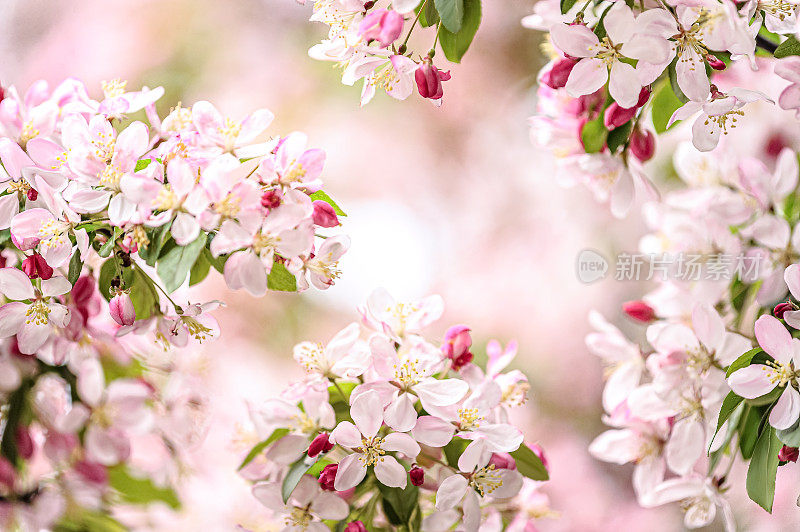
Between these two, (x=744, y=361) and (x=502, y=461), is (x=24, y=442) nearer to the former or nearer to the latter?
(x=502, y=461)

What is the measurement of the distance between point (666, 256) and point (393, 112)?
2.14 feet

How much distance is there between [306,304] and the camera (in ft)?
4.28

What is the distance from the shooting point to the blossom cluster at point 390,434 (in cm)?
54

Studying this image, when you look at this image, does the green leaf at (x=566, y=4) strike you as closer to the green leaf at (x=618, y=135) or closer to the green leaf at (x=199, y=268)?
the green leaf at (x=618, y=135)

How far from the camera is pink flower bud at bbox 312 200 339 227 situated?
1.71 feet

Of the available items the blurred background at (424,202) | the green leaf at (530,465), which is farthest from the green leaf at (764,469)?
the blurred background at (424,202)

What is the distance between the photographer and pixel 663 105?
0.68 meters

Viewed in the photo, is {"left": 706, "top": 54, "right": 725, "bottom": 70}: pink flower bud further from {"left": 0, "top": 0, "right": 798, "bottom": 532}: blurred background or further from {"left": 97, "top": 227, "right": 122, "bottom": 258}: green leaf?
{"left": 0, "top": 0, "right": 798, "bottom": 532}: blurred background

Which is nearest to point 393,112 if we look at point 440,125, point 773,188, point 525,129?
point 440,125

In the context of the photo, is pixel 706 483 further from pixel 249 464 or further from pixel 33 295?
pixel 33 295

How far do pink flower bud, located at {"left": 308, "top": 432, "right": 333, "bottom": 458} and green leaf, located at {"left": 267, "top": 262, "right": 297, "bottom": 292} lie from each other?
0.10 m

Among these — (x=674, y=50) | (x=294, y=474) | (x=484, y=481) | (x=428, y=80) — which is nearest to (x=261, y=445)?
(x=294, y=474)

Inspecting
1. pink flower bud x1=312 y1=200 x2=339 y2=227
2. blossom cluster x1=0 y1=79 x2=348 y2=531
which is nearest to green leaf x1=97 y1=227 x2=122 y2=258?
blossom cluster x1=0 y1=79 x2=348 y2=531

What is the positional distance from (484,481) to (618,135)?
273mm
